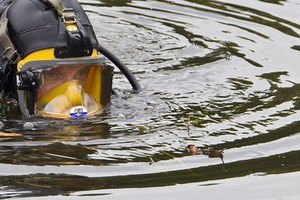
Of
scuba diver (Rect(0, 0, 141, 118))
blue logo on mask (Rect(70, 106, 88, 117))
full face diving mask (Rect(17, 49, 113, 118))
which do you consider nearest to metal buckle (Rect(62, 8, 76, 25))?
scuba diver (Rect(0, 0, 141, 118))

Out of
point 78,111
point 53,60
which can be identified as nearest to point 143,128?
point 78,111

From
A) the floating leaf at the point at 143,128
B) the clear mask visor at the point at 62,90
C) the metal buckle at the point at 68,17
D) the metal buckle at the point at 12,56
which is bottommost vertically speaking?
the floating leaf at the point at 143,128

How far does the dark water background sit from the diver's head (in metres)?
0.12

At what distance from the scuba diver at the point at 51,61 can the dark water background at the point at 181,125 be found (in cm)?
12

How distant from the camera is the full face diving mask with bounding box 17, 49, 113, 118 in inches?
253

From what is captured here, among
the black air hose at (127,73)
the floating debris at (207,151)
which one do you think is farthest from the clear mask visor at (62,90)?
the floating debris at (207,151)

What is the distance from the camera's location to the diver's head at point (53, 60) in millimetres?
6426

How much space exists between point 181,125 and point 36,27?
3.50ft

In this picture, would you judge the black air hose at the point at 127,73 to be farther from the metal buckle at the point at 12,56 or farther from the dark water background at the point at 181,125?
the metal buckle at the point at 12,56

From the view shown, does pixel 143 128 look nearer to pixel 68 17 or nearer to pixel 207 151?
pixel 207 151

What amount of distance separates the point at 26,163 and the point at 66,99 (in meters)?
0.94

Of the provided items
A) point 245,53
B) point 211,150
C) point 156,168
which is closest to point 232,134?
point 211,150

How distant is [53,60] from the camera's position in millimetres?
6430

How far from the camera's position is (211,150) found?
5.94 m
